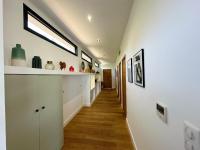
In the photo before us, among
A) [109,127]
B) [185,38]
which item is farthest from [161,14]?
[109,127]

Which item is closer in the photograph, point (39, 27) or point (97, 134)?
point (39, 27)

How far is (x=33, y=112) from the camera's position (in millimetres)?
1415

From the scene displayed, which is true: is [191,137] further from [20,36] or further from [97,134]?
[97,134]

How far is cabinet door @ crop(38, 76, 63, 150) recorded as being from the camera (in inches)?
62.9

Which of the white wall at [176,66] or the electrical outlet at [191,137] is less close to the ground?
the white wall at [176,66]

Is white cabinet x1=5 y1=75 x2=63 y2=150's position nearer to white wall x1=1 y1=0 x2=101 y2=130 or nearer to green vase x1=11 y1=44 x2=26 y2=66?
green vase x1=11 y1=44 x2=26 y2=66

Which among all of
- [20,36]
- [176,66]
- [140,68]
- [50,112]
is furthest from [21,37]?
[176,66]

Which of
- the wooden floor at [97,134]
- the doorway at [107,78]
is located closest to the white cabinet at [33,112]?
the wooden floor at [97,134]

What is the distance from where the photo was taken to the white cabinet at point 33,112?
3.66 ft

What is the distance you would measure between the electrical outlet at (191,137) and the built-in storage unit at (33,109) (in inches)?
55.3

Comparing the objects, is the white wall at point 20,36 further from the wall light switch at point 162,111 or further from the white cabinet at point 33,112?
the wall light switch at point 162,111

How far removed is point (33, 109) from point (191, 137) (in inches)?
61.1

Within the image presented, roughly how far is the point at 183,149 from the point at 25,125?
1.47 m

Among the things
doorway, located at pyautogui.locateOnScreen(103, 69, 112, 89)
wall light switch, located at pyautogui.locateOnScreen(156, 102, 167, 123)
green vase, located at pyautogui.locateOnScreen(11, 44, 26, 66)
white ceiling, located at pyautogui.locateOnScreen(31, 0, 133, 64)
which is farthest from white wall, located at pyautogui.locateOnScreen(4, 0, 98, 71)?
doorway, located at pyautogui.locateOnScreen(103, 69, 112, 89)
